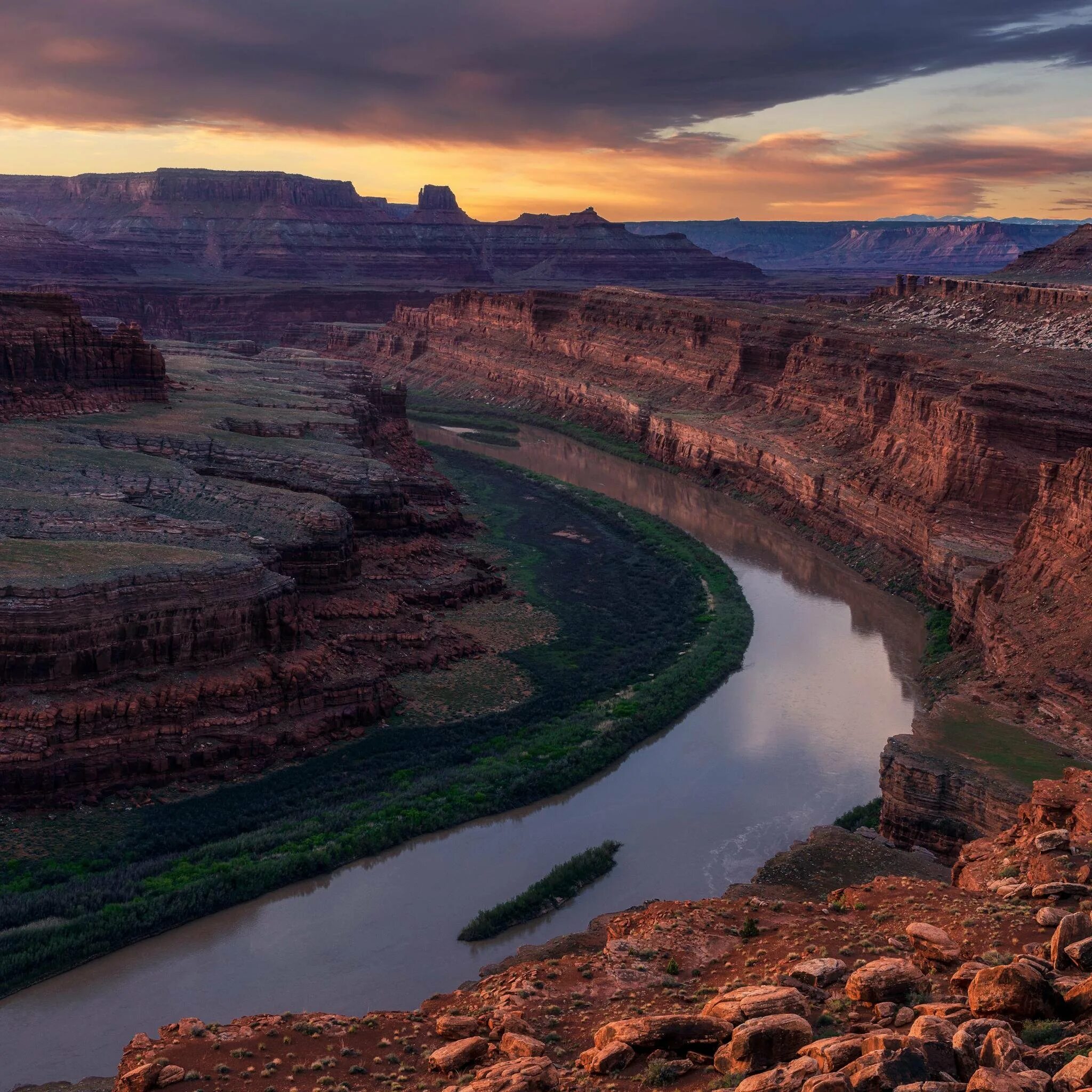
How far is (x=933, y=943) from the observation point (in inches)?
629

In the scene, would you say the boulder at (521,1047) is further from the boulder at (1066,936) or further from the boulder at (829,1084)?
the boulder at (1066,936)

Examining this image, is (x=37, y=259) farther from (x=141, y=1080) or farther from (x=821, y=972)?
(x=821, y=972)

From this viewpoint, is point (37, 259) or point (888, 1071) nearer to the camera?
point (888, 1071)

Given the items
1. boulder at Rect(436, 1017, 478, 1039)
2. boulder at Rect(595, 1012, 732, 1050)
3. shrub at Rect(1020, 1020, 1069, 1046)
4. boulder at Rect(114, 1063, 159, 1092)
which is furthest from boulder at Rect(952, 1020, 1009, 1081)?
boulder at Rect(114, 1063, 159, 1092)

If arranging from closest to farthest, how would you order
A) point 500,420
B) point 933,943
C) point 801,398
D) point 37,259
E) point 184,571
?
1. point 933,943
2. point 184,571
3. point 801,398
4. point 500,420
5. point 37,259

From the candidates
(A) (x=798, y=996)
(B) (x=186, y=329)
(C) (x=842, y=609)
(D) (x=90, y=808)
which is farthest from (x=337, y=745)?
(B) (x=186, y=329)

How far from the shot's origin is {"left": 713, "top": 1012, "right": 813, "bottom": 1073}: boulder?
12711mm

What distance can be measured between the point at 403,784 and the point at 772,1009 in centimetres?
1882

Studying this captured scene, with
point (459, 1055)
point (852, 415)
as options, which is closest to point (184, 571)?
point (459, 1055)

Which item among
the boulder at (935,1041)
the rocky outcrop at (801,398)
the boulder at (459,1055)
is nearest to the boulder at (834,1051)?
the boulder at (935,1041)

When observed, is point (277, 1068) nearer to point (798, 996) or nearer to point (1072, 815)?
point (798, 996)

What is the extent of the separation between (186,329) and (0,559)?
138651 millimetres

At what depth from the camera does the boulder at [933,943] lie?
15648 mm

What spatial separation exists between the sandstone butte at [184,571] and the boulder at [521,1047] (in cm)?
1719
